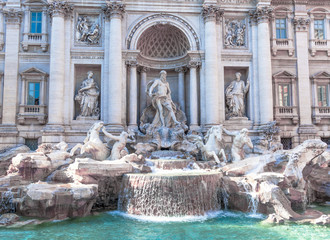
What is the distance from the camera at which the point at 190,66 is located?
1903 centimetres

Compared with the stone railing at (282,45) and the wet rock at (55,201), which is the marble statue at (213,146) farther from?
the stone railing at (282,45)

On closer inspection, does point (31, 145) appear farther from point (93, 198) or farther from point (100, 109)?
point (93, 198)

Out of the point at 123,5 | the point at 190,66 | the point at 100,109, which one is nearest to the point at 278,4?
the point at 190,66

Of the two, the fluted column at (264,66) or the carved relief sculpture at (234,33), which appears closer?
the fluted column at (264,66)

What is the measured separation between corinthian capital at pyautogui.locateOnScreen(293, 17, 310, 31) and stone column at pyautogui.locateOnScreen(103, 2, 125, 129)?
11511mm

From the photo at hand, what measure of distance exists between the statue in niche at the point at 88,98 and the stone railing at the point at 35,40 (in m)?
3.35

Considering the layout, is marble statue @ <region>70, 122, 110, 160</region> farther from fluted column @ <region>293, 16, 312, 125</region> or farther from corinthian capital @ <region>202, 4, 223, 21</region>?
fluted column @ <region>293, 16, 312, 125</region>

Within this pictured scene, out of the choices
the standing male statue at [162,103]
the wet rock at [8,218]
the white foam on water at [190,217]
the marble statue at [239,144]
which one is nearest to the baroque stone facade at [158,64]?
the standing male statue at [162,103]

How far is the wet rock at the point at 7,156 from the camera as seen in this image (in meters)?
15.1

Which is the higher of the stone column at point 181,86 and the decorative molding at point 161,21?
the decorative molding at point 161,21

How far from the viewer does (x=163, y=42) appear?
20.5 meters

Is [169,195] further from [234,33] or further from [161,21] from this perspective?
[234,33]

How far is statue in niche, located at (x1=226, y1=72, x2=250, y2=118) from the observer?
62.3ft

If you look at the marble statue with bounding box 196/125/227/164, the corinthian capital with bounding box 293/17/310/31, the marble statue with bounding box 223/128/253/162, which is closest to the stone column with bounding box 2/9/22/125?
the marble statue with bounding box 196/125/227/164
